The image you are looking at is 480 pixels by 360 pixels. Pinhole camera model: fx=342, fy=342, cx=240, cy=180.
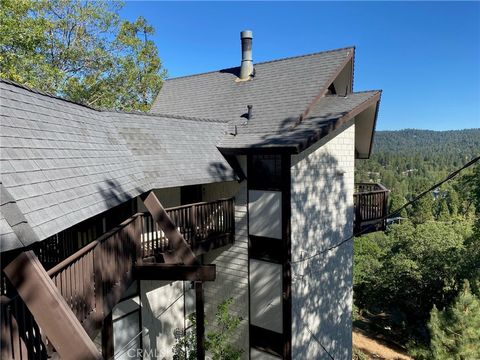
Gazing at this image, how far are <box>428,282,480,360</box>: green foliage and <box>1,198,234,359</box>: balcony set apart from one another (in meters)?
10.3

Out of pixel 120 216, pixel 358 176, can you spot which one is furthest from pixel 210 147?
pixel 358 176

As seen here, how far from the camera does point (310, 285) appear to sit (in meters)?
10.0

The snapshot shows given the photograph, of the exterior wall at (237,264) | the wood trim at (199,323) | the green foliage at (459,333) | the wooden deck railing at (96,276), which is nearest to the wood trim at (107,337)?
the wooden deck railing at (96,276)

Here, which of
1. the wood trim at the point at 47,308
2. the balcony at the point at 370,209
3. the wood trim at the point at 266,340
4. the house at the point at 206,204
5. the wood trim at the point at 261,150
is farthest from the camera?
the balcony at the point at 370,209

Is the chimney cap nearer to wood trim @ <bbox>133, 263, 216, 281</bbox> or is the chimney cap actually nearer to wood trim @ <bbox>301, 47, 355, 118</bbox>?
wood trim @ <bbox>301, 47, 355, 118</bbox>

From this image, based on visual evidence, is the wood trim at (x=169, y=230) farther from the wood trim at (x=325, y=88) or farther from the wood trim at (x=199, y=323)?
the wood trim at (x=325, y=88)

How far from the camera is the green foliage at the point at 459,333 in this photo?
1302cm

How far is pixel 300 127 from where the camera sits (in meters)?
9.43

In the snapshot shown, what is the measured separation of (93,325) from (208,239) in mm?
4615

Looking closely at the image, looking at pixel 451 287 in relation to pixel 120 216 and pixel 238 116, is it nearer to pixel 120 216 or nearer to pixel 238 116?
pixel 238 116

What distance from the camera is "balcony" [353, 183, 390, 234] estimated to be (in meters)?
11.8

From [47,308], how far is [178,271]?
3.90 m

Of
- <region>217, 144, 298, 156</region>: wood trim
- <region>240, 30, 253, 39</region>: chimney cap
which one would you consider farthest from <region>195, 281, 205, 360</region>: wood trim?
<region>240, 30, 253, 39</region>: chimney cap

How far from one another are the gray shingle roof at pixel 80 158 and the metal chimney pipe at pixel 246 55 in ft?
15.0
